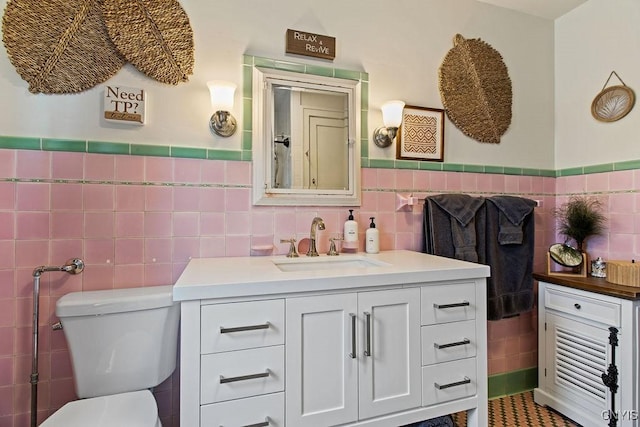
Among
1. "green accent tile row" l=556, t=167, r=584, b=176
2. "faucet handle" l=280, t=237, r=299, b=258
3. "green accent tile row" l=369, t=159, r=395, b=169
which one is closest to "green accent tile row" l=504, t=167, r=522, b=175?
"green accent tile row" l=556, t=167, r=584, b=176

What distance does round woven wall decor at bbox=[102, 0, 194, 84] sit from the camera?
1483 millimetres

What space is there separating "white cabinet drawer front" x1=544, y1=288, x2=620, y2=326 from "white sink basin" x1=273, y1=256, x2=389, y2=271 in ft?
3.79

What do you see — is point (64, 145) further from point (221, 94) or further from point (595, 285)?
point (595, 285)

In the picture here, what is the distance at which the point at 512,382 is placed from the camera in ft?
7.16

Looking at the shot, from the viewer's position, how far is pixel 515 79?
2236 millimetres

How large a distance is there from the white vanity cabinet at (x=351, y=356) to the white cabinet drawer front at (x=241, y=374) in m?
0.05

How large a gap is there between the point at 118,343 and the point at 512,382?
227 centimetres

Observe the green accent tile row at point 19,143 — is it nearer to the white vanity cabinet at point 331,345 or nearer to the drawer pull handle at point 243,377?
the white vanity cabinet at point 331,345

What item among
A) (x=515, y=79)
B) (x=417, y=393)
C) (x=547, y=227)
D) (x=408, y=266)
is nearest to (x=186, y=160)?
(x=408, y=266)

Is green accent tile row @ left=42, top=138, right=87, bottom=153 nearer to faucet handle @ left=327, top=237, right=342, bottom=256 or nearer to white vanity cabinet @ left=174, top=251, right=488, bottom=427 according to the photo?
white vanity cabinet @ left=174, top=251, right=488, bottom=427

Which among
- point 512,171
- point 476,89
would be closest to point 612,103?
point 512,171

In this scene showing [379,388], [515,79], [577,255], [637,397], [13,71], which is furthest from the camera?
[515,79]

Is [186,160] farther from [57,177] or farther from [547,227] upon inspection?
[547,227]

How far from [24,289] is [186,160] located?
830mm
